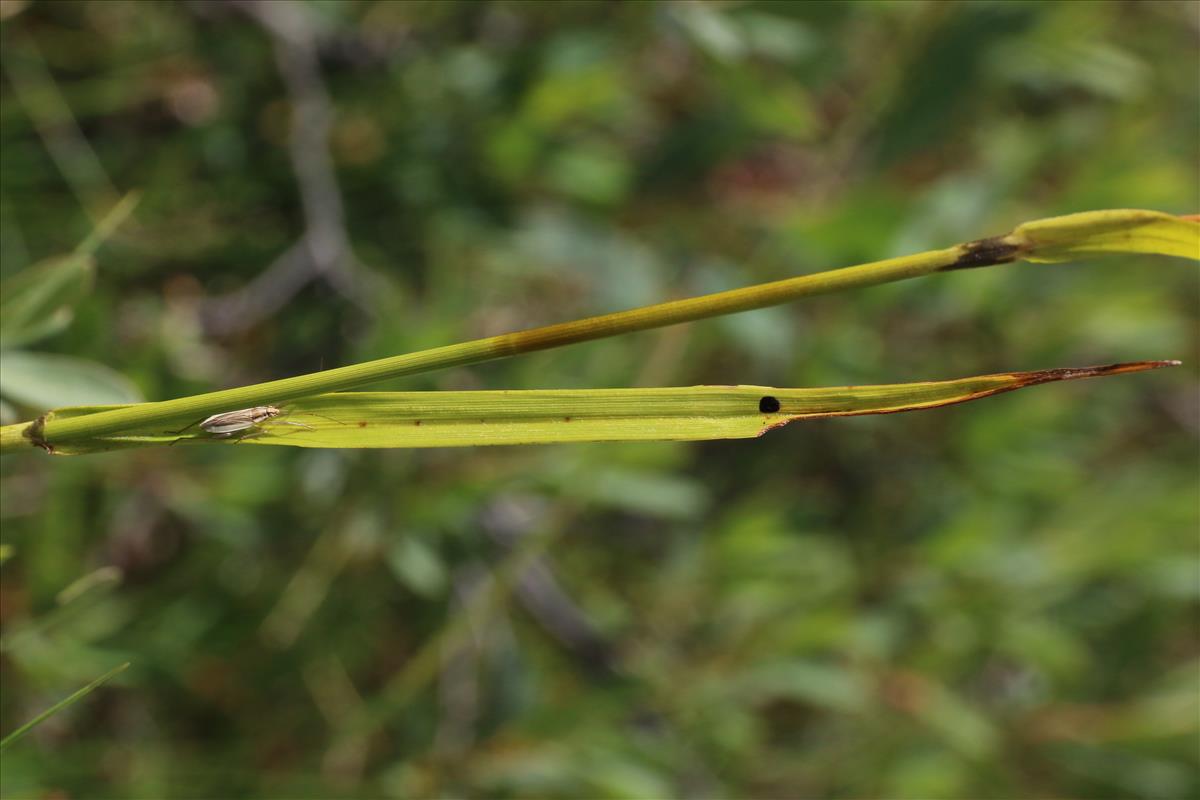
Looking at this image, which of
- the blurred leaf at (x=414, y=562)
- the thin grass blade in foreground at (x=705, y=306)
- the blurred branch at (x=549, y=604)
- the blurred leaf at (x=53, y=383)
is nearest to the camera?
the thin grass blade in foreground at (x=705, y=306)

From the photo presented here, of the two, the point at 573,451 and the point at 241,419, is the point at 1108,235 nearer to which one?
the point at 241,419

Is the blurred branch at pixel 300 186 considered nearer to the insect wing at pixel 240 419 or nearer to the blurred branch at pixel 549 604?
the blurred branch at pixel 549 604

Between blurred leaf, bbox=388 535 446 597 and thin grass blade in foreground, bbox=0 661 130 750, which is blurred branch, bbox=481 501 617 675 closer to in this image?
blurred leaf, bbox=388 535 446 597

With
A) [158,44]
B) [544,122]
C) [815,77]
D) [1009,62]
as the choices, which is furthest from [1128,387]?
[158,44]

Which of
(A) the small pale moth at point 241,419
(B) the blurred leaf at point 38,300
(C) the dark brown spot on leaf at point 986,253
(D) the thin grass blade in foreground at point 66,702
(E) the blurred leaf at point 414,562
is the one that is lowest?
(D) the thin grass blade in foreground at point 66,702

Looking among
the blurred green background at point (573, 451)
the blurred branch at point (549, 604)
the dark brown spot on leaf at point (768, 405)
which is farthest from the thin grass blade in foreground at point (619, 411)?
the blurred branch at point (549, 604)

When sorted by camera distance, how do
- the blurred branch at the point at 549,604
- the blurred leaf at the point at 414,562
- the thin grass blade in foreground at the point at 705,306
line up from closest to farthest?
the thin grass blade in foreground at the point at 705,306, the blurred leaf at the point at 414,562, the blurred branch at the point at 549,604
